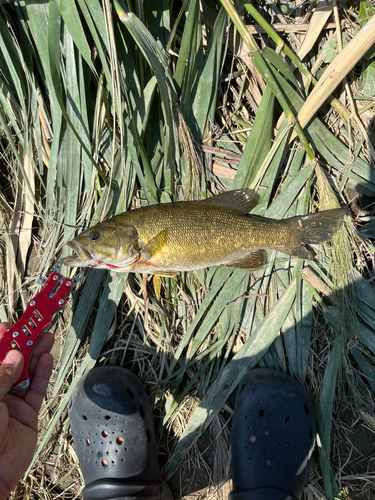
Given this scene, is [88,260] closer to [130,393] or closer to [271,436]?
[130,393]

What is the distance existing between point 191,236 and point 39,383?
4.55 ft

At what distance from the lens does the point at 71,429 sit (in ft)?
8.50

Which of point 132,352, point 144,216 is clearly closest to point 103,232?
point 144,216

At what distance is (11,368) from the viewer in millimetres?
1877

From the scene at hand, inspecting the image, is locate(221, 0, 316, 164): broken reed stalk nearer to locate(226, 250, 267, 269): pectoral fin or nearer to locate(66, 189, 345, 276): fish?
locate(66, 189, 345, 276): fish

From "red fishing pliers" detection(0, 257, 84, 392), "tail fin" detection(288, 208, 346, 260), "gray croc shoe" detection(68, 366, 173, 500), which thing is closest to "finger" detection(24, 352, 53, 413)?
"red fishing pliers" detection(0, 257, 84, 392)

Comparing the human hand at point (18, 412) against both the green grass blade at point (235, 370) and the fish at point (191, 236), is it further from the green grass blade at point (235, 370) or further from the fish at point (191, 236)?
the green grass blade at point (235, 370)

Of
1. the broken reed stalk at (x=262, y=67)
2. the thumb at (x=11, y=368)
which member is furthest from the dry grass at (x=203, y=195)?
the thumb at (x=11, y=368)

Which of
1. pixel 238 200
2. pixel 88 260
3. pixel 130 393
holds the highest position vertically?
pixel 238 200

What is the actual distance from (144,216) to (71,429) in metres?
1.83

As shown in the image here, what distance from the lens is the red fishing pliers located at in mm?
1995

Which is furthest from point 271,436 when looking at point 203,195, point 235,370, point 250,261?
point 203,195

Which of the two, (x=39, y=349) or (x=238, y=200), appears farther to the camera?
(x=238, y=200)

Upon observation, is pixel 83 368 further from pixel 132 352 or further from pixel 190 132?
pixel 190 132
